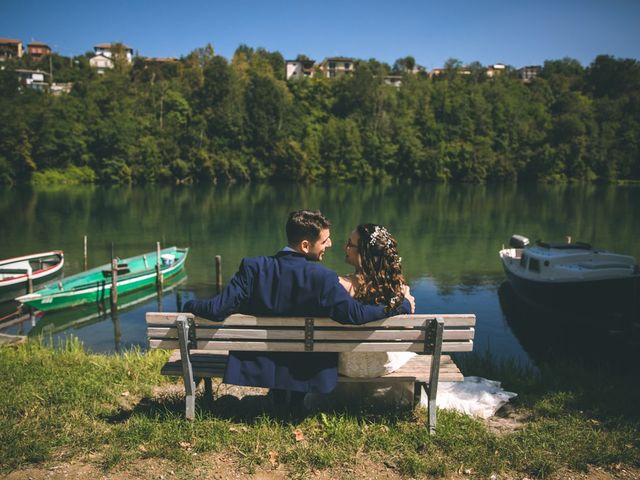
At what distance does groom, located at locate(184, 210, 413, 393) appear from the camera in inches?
165

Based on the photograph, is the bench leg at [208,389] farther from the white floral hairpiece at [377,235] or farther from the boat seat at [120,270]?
the boat seat at [120,270]

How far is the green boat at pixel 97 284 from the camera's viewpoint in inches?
735

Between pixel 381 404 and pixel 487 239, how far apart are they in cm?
3301

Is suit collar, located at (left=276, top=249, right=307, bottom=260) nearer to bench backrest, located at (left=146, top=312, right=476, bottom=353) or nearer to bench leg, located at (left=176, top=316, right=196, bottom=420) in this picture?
bench backrest, located at (left=146, top=312, right=476, bottom=353)

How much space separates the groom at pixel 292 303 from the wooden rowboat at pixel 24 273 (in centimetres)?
1828

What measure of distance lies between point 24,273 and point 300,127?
89241 mm

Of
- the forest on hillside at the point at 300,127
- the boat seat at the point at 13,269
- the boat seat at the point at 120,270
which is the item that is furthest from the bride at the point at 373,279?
the forest on hillside at the point at 300,127

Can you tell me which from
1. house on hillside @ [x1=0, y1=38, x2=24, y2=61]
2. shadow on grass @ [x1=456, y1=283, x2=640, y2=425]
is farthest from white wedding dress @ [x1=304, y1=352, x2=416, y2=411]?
house on hillside @ [x1=0, y1=38, x2=24, y2=61]

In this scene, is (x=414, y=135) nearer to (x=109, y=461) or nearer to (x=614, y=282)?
(x=614, y=282)

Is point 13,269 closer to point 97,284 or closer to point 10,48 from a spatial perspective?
point 97,284

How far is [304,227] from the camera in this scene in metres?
4.37

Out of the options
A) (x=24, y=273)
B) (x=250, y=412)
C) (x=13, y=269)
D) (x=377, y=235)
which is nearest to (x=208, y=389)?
(x=250, y=412)

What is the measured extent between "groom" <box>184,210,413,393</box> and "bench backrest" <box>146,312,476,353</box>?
117 mm

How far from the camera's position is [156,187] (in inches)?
3201
